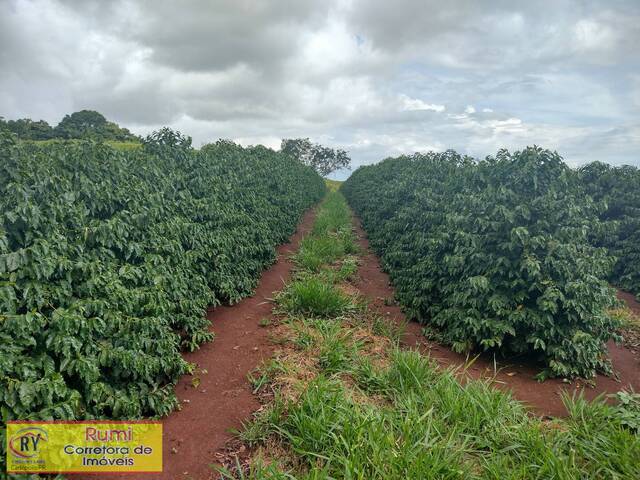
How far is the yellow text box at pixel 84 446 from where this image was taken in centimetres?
254

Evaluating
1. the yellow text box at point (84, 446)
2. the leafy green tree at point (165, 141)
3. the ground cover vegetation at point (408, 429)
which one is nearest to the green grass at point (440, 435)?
the ground cover vegetation at point (408, 429)

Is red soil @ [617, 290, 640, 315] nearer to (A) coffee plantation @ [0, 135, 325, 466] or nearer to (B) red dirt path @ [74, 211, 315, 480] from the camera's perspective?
(B) red dirt path @ [74, 211, 315, 480]

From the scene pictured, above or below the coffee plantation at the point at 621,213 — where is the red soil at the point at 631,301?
below

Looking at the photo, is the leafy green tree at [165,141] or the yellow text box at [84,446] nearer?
the yellow text box at [84,446]

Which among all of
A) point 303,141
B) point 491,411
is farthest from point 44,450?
point 303,141

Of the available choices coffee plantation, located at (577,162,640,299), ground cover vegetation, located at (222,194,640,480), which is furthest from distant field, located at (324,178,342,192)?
Result: ground cover vegetation, located at (222,194,640,480)

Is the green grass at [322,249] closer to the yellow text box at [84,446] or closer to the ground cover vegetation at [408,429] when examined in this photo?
the ground cover vegetation at [408,429]

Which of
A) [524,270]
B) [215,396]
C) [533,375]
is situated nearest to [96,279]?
[215,396]

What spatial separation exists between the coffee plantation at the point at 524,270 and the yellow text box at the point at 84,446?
387 cm

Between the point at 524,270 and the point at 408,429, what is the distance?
9.37ft

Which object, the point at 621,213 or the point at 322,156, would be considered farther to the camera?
the point at 322,156

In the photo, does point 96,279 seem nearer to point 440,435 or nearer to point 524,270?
point 440,435

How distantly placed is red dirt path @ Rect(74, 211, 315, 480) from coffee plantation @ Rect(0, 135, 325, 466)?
0.76 ft

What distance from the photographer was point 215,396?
4.28 meters
